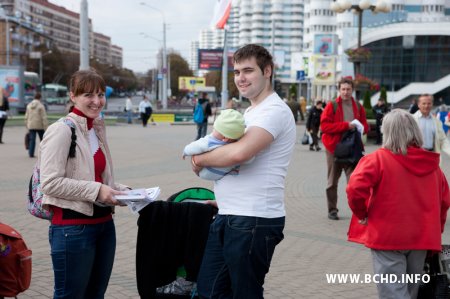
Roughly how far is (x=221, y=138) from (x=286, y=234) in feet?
15.5

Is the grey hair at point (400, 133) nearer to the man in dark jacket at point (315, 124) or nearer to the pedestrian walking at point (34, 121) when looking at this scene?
the pedestrian walking at point (34, 121)

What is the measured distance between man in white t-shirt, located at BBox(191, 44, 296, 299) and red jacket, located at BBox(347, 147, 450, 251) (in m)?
0.81

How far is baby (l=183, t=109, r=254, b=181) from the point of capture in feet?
10.3

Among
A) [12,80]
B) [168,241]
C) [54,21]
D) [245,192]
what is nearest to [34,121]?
[168,241]

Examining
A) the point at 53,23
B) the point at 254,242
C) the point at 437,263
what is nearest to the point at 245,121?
the point at 254,242

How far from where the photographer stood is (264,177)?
318 centimetres

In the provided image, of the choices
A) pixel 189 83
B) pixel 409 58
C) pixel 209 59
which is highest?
pixel 409 58

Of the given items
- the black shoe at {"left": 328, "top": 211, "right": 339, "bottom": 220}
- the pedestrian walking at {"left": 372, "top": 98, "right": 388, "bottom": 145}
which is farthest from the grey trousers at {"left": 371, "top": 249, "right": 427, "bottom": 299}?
the pedestrian walking at {"left": 372, "top": 98, "right": 388, "bottom": 145}

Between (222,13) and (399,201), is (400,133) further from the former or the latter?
(222,13)

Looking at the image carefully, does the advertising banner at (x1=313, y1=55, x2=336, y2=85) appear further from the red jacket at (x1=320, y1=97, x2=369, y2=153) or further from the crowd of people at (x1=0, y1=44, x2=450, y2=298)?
the crowd of people at (x1=0, y1=44, x2=450, y2=298)

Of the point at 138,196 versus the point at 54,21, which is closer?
the point at 138,196

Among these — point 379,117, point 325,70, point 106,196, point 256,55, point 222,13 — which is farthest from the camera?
point 325,70

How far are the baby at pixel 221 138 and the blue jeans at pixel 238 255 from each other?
25cm

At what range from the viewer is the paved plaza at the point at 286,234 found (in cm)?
555
